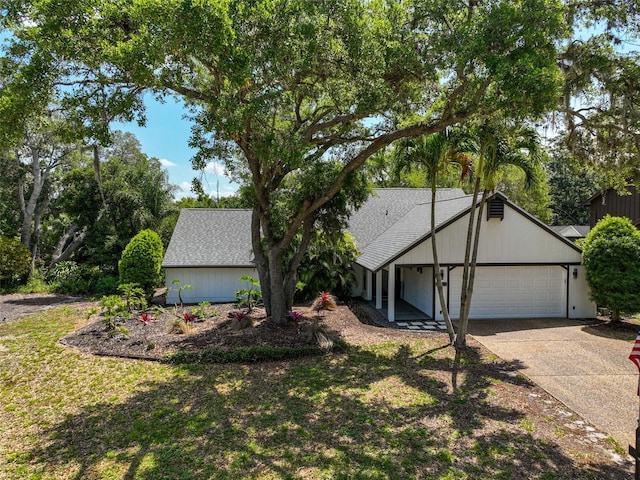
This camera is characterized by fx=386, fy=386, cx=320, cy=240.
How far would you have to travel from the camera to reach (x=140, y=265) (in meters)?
16.2

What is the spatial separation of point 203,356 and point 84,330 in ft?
15.8

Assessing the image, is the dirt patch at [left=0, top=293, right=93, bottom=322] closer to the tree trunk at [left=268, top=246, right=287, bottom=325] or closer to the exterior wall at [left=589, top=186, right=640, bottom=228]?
the tree trunk at [left=268, top=246, right=287, bottom=325]

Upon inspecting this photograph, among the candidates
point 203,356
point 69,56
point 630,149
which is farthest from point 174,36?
point 630,149

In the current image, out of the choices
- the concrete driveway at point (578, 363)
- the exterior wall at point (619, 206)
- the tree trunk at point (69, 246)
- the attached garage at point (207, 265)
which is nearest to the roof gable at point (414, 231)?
the concrete driveway at point (578, 363)

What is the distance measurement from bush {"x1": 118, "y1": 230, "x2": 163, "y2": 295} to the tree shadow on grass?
8.93m

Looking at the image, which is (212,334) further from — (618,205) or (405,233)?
(618,205)

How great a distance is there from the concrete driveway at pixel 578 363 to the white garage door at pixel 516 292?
21.6 inches

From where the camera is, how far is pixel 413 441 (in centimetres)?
557

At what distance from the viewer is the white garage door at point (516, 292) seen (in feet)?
44.7

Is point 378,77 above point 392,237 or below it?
above

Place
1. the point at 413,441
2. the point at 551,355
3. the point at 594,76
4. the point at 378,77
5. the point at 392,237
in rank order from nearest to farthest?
the point at 413,441 < the point at 594,76 < the point at 378,77 < the point at 551,355 < the point at 392,237

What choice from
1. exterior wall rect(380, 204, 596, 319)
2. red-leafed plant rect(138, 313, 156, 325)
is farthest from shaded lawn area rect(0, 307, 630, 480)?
exterior wall rect(380, 204, 596, 319)

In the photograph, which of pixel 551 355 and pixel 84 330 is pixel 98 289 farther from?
pixel 551 355

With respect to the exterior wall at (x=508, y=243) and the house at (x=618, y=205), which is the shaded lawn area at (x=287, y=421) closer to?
the exterior wall at (x=508, y=243)
